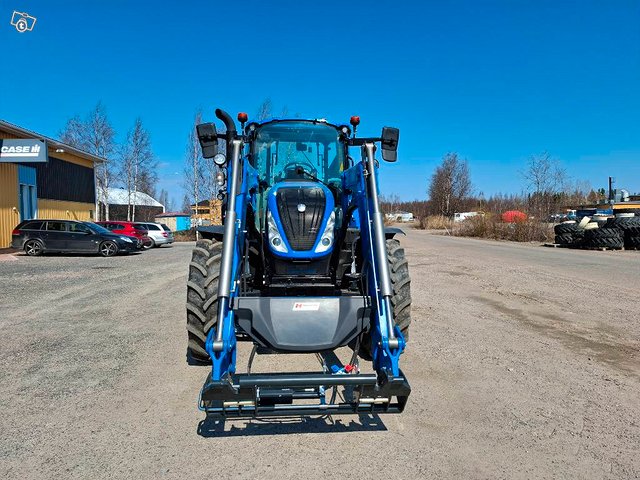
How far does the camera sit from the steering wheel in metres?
Answer: 5.38

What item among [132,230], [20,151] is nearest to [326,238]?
[20,151]

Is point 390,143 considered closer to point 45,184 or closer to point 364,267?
point 364,267

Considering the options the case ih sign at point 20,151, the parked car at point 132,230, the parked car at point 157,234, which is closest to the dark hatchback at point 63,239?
the case ih sign at point 20,151

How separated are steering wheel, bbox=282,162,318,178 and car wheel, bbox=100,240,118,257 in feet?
57.4

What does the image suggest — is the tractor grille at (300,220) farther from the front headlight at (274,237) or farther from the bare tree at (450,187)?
the bare tree at (450,187)

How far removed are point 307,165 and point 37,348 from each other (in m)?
4.19

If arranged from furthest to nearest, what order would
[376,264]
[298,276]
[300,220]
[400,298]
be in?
[400,298]
[298,276]
[300,220]
[376,264]

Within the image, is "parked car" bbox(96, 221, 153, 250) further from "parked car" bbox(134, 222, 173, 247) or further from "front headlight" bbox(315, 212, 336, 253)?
"front headlight" bbox(315, 212, 336, 253)

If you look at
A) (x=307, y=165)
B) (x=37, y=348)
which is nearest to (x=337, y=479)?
(x=307, y=165)

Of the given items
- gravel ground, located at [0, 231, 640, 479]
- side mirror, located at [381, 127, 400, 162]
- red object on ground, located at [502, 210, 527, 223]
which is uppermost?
side mirror, located at [381, 127, 400, 162]

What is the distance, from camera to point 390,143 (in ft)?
15.8

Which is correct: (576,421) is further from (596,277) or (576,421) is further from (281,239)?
(596,277)

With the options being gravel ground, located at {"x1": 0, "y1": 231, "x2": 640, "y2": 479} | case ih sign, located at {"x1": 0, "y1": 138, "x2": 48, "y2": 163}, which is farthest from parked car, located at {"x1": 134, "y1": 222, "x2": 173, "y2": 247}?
gravel ground, located at {"x1": 0, "y1": 231, "x2": 640, "y2": 479}

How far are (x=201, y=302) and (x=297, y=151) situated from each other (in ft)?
6.99
